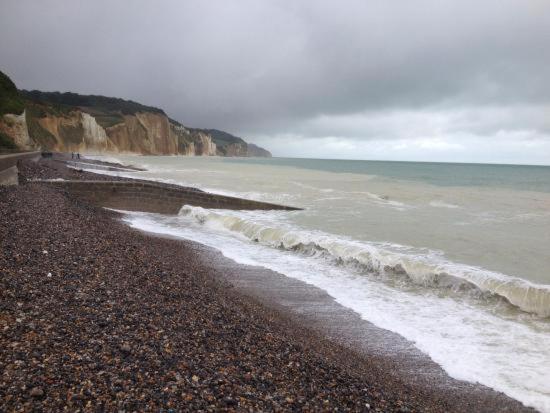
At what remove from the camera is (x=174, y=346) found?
388 centimetres

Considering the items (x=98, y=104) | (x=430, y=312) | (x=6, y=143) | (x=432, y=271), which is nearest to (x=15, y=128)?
(x=6, y=143)

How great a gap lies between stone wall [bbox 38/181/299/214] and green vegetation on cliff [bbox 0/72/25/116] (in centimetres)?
3030

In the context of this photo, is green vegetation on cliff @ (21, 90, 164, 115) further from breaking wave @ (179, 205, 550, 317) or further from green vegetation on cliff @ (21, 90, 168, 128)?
breaking wave @ (179, 205, 550, 317)

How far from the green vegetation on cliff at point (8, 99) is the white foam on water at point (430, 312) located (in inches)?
1499

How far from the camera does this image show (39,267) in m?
5.41

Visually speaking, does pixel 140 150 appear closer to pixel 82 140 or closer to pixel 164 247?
pixel 82 140

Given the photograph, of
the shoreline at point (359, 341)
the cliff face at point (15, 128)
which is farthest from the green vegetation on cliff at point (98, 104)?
the shoreline at point (359, 341)

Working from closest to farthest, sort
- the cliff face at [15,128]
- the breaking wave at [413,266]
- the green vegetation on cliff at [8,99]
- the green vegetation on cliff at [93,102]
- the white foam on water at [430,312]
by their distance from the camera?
the white foam on water at [430,312] < the breaking wave at [413,266] < the cliff face at [15,128] < the green vegetation on cliff at [8,99] < the green vegetation on cliff at [93,102]

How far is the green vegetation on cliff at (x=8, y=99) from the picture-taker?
4024 centimetres

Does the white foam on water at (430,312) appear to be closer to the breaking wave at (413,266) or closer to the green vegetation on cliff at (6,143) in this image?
the breaking wave at (413,266)

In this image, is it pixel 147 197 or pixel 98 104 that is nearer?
pixel 147 197

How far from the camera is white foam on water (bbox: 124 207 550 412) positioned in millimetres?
4977

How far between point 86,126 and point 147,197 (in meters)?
85.7

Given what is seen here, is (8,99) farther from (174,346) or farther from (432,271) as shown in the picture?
(174,346)
